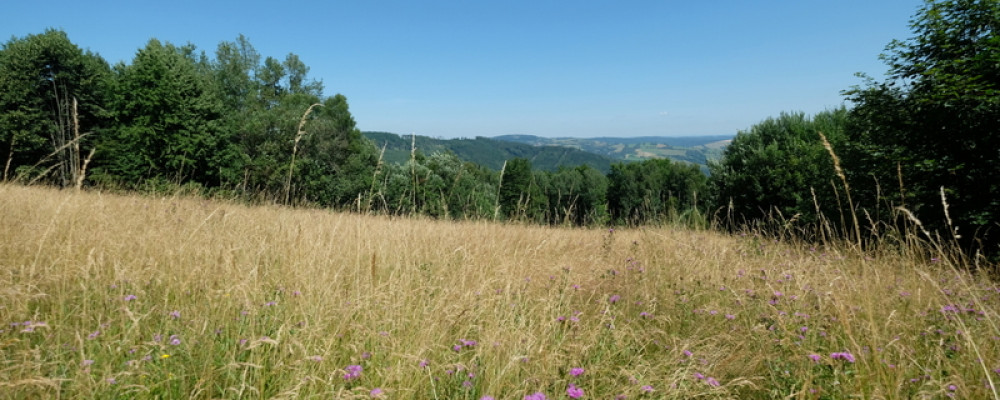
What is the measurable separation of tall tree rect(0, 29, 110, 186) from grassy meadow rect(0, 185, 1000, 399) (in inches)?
1061

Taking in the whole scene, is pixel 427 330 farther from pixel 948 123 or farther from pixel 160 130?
pixel 160 130

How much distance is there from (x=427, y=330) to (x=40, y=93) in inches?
1322

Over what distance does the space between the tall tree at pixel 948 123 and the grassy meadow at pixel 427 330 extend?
4.24 m

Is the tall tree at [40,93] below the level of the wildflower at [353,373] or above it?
above

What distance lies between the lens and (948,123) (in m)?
7.16

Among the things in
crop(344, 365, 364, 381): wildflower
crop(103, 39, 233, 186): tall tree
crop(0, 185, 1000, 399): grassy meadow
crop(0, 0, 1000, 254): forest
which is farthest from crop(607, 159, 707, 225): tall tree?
crop(344, 365, 364, 381): wildflower

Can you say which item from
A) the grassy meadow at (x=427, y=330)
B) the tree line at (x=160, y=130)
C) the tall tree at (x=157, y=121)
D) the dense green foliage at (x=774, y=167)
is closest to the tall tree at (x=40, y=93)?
the tree line at (x=160, y=130)

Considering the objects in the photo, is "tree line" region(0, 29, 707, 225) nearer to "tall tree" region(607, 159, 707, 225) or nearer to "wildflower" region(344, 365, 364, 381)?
"wildflower" region(344, 365, 364, 381)

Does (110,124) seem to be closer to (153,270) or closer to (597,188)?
(153,270)

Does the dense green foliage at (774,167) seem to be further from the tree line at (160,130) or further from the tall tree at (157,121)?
the tall tree at (157,121)

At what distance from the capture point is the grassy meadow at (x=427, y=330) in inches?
66.1

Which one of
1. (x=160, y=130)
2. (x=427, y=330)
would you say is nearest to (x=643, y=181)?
(x=160, y=130)

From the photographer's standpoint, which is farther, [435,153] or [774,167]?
[435,153]

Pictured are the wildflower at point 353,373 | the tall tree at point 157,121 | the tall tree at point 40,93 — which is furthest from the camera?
the tall tree at point 157,121
